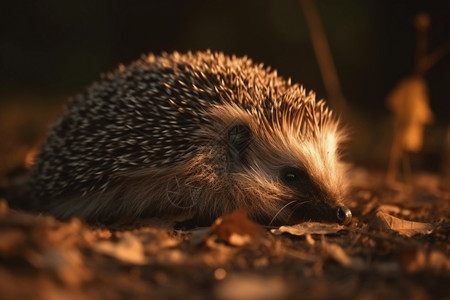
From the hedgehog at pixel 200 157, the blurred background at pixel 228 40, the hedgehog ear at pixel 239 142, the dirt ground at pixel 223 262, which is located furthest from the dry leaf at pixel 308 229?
the blurred background at pixel 228 40

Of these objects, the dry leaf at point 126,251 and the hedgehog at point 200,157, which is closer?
the dry leaf at point 126,251

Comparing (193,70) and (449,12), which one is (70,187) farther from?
(449,12)

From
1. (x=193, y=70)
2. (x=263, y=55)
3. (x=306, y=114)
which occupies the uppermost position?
(x=263, y=55)

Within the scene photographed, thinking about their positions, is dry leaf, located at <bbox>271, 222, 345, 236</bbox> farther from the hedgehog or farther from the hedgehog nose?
the hedgehog

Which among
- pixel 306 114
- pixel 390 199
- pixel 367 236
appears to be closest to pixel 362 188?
pixel 390 199

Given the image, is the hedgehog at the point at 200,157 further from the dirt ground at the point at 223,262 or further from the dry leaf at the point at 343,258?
the dry leaf at the point at 343,258

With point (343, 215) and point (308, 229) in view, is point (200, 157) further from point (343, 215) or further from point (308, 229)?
point (343, 215)
